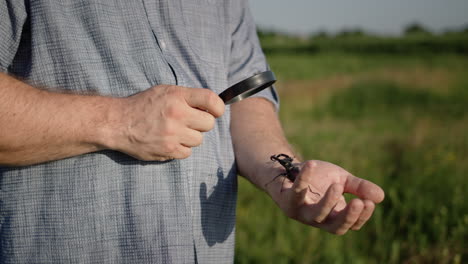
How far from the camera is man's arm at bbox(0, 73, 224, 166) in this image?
126 cm

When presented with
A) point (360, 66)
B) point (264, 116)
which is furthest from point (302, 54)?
point (264, 116)

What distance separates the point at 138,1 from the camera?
156cm

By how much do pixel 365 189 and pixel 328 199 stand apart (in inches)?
6.0

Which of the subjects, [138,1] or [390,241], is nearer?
[138,1]

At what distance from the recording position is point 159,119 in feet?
4.46

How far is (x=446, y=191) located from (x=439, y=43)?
123 ft

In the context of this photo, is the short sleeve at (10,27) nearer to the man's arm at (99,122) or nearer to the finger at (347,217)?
the man's arm at (99,122)

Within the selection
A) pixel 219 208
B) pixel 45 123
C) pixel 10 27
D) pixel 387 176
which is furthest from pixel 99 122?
pixel 387 176

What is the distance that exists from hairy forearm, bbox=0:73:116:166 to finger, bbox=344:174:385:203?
0.82 meters

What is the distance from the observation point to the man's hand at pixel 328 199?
120 cm

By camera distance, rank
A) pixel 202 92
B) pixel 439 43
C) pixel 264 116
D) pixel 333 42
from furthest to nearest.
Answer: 1. pixel 333 42
2. pixel 439 43
3. pixel 264 116
4. pixel 202 92

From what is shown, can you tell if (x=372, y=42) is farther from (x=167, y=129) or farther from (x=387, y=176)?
(x=167, y=129)

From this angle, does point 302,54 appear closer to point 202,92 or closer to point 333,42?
point 333,42

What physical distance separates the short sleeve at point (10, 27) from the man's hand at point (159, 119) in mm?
412
